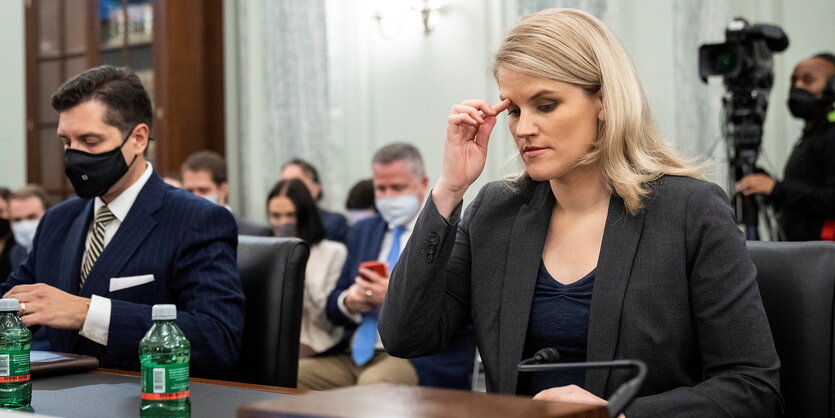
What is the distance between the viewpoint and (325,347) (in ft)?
11.8

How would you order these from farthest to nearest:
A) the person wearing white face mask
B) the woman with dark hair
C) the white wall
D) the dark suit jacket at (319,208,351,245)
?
the white wall
the person wearing white face mask
the dark suit jacket at (319,208,351,245)
the woman with dark hair

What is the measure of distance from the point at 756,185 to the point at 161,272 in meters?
2.45

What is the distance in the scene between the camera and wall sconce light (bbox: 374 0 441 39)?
6.04 m

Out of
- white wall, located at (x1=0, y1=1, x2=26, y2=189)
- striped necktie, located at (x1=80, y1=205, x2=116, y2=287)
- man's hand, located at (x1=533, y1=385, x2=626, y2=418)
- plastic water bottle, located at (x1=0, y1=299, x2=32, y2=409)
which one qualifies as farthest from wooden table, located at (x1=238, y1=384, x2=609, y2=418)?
white wall, located at (x1=0, y1=1, x2=26, y2=189)

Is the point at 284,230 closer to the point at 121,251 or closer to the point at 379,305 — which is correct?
the point at 379,305

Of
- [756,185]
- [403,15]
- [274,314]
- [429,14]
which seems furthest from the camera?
[403,15]

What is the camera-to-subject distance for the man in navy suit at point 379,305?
323cm

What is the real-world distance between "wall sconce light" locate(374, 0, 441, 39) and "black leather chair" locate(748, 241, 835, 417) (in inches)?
180

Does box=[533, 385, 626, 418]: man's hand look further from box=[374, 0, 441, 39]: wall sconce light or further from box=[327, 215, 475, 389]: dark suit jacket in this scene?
box=[374, 0, 441, 39]: wall sconce light

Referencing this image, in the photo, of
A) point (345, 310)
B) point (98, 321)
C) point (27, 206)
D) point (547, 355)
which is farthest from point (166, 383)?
point (27, 206)

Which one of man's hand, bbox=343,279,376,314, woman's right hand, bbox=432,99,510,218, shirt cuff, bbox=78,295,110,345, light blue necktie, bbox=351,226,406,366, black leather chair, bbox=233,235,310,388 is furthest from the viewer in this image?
light blue necktie, bbox=351,226,406,366

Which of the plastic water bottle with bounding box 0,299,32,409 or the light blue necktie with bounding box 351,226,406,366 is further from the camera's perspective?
the light blue necktie with bounding box 351,226,406,366

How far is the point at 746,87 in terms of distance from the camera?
3.75 m

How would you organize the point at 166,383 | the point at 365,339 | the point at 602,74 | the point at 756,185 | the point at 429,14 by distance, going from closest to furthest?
the point at 166,383
the point at 602,74
the point at 365,339
the point at 756,185
the point at 429,14
